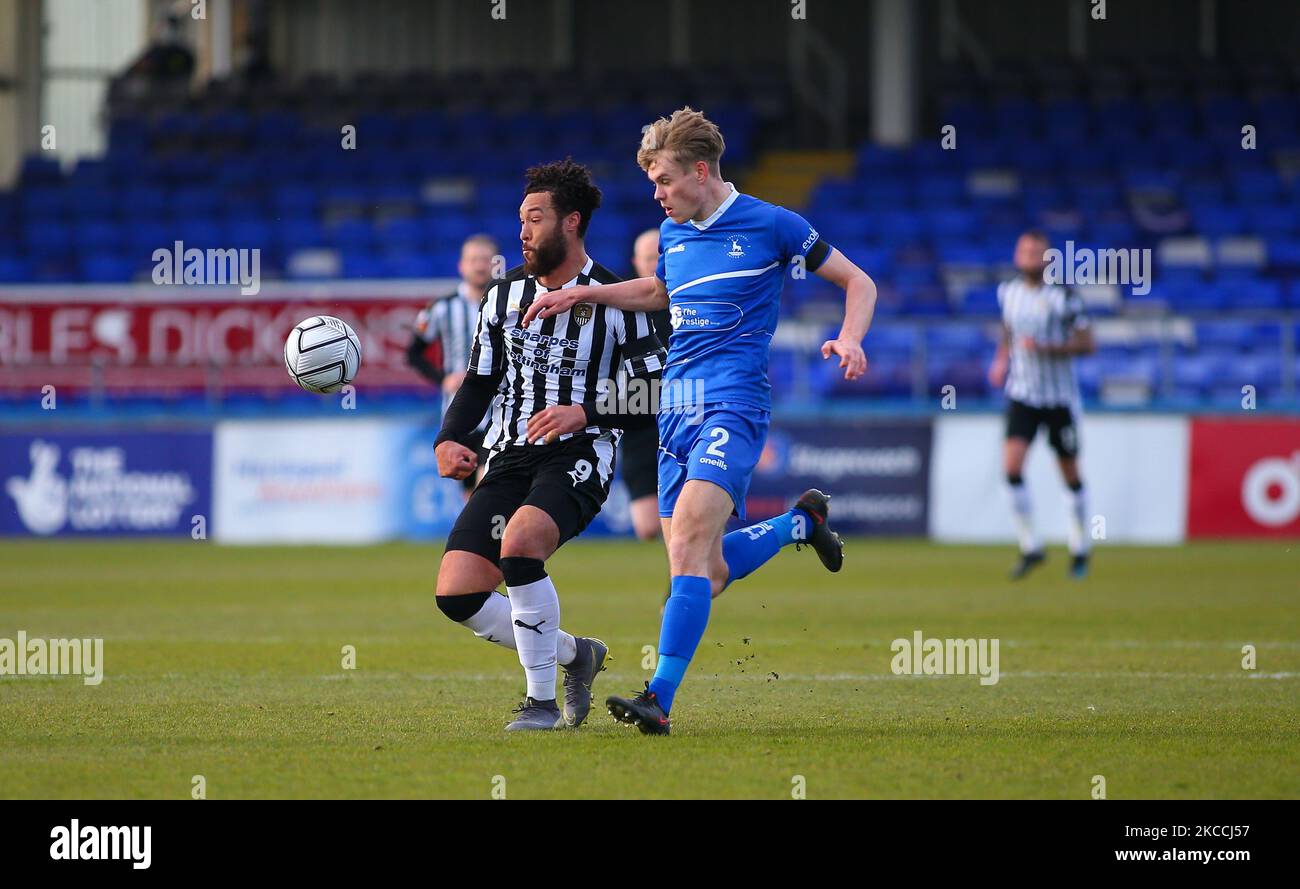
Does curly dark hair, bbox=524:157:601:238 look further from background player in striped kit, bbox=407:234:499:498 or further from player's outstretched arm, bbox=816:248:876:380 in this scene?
background player in striped kit, bbox=407:234:499:498

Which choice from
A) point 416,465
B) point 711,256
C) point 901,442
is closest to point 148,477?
point 416,465

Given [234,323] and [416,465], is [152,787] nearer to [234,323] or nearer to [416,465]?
[416,465]

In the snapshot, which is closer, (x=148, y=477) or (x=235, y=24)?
(x=148, y=477)

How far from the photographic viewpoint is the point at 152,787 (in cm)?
553

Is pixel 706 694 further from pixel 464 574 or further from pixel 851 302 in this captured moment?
pixel 851 302

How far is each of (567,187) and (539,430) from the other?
3.18 feet

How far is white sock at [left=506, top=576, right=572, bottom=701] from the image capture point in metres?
6.81

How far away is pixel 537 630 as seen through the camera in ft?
22.5

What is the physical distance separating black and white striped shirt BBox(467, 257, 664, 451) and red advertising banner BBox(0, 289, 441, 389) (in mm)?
14903

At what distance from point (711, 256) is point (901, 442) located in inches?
495

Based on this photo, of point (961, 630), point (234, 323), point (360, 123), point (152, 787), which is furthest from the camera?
point (360, 123)

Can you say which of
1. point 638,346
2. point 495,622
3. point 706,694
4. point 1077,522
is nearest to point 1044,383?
point 1077,522

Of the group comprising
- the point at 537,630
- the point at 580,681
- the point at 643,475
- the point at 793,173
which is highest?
the point at 793,173
